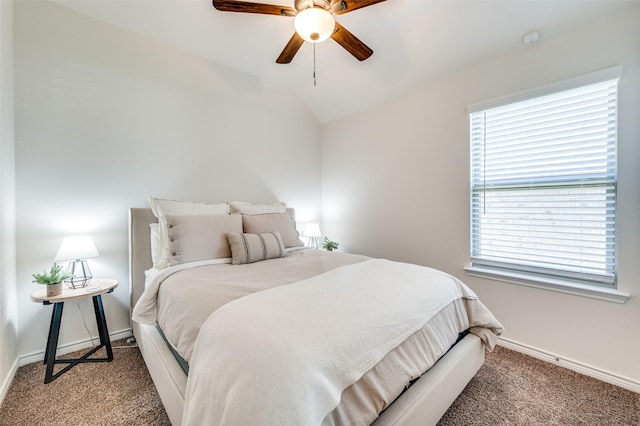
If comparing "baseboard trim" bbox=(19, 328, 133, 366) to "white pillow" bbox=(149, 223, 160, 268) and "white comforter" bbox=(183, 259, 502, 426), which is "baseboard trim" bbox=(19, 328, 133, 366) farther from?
"white comforter" bbox=(183, 259, 502, 426)

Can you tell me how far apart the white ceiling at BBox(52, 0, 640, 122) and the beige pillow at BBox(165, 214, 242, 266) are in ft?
5.94

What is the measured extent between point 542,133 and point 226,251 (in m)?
2.75

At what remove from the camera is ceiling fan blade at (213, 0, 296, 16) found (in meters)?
1.60

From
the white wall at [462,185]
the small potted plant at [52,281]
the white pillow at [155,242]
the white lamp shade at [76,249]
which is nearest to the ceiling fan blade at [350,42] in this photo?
the white wall at [462,185]

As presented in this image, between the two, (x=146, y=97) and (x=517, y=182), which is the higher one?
(x=146, y=97)

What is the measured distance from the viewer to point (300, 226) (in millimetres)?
3789

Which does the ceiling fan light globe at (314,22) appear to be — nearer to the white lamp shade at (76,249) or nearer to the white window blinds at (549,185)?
the white window blinds at (549,185)

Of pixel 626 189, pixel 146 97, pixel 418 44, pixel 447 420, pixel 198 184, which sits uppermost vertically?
pixel 418 44

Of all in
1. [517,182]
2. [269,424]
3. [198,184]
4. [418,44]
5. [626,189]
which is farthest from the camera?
[198,184]

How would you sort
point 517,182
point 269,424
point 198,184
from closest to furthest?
point 269,424, point 517,182, point 198,184

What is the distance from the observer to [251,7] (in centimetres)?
164

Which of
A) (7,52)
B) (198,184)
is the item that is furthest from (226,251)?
(7,52)

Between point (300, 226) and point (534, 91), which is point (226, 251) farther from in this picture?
point (534, 91)

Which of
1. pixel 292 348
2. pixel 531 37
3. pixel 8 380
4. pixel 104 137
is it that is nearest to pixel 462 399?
pixel 292 348
